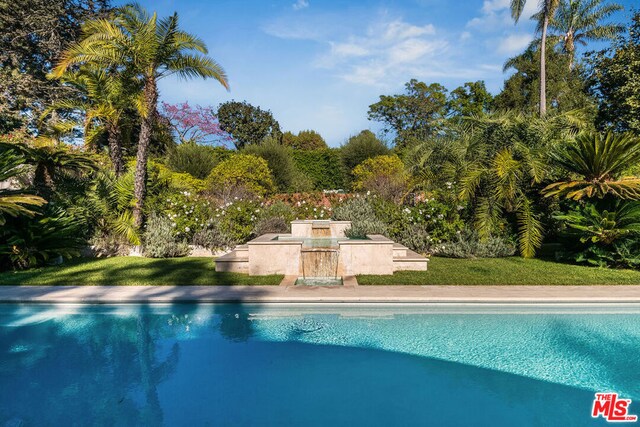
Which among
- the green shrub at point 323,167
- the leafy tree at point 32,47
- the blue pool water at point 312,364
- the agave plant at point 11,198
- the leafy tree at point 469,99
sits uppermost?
the leafy tree at point 469,99

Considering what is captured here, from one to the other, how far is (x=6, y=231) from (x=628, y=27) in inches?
890

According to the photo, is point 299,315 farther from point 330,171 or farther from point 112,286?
point 330,171

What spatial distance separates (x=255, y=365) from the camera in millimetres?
4633

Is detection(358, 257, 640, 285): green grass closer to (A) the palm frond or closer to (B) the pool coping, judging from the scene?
(B) the pool coping

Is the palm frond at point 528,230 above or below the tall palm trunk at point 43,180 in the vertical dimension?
below

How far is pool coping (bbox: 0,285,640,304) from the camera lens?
6371mm

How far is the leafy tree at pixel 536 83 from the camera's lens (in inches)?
1107

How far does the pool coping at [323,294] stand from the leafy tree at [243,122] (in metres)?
40.7

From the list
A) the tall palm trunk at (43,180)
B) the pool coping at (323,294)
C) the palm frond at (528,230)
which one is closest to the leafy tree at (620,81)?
the palm frond at (528,230)

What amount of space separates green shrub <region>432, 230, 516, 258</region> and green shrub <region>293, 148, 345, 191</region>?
17.9m

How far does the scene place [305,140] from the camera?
50.7 meters

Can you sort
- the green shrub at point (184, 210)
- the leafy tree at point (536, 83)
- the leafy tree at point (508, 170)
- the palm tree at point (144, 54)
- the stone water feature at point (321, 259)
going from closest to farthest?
the stone water feature at point (321, 259) → the leafy tree at point (508, 170) → the palm tree at point (144, 54) → the green shrub at point (184, 210) → the leafy tree at point (536, 83)

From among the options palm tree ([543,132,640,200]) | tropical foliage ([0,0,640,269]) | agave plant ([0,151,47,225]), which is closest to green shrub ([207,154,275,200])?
tropical foliage ([0,0,640,269])

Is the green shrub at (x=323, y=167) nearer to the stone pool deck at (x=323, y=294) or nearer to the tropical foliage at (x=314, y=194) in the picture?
the tropical foliage at (x=314, y=194)
